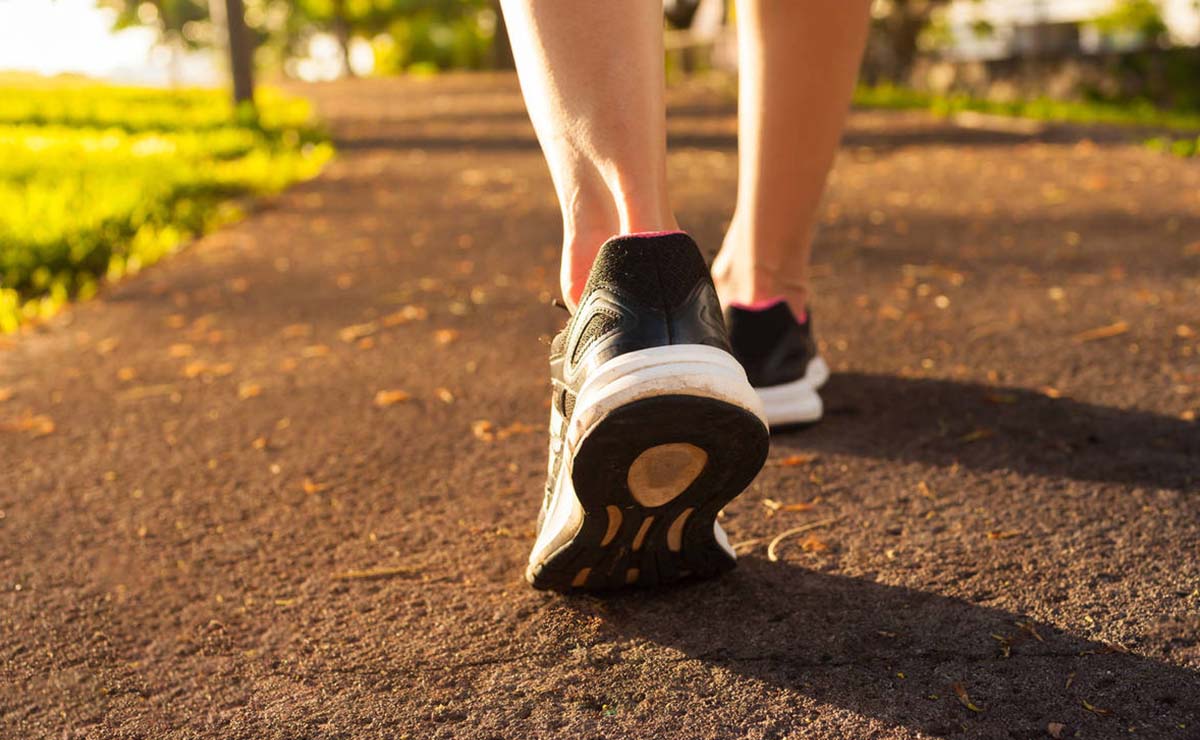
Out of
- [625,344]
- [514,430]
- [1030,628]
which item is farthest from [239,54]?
[1030,628]

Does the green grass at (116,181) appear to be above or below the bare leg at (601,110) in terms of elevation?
below

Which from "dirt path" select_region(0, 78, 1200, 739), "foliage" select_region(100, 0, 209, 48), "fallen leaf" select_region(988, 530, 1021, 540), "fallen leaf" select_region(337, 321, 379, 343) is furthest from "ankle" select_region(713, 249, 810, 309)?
"foliage" select_region(100, 0, 209, 48)

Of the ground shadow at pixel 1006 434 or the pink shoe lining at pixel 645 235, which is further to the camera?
the ground shadow at pixel 1006 434

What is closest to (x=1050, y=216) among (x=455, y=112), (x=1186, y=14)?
(x=455, y=112)

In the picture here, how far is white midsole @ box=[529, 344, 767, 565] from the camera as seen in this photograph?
1.33 metres

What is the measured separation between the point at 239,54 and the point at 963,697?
9967mm

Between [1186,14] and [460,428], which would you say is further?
[1186,14]

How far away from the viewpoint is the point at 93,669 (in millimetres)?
1555

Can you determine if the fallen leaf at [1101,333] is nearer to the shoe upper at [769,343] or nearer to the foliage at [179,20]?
the shoe upper at [769,343]

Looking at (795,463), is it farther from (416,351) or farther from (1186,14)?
(1186,14)

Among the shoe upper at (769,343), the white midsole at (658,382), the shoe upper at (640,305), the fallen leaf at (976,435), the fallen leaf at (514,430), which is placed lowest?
the fallen leaf at (514,430)

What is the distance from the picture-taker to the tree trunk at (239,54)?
33.4 feet

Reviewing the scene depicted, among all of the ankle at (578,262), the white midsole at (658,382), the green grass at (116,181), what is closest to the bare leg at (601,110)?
the ankle at (578,262)

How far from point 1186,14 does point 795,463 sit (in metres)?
16.3
